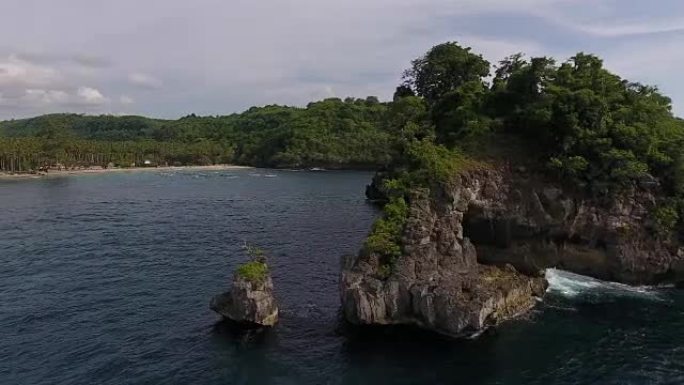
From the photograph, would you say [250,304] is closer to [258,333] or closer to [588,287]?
[258,333]

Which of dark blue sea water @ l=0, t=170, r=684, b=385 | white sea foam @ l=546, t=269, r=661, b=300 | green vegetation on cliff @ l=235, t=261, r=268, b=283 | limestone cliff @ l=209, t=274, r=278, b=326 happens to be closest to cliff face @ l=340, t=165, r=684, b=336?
white sea foam @ l=546, t=269, r=661, b=300

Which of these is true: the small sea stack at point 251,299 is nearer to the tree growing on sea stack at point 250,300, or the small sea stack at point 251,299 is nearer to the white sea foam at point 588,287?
the tree growing on sea stack at point 250,300

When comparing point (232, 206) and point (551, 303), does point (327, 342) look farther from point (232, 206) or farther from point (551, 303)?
point (232, 206)

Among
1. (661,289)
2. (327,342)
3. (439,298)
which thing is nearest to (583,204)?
(661,289)

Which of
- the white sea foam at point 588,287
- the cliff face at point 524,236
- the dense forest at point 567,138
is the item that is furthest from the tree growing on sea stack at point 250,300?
the white sea foam at point 588,287

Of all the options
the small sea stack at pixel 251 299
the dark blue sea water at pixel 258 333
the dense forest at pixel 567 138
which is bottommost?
the dark blue sea water at pixel 258 333
